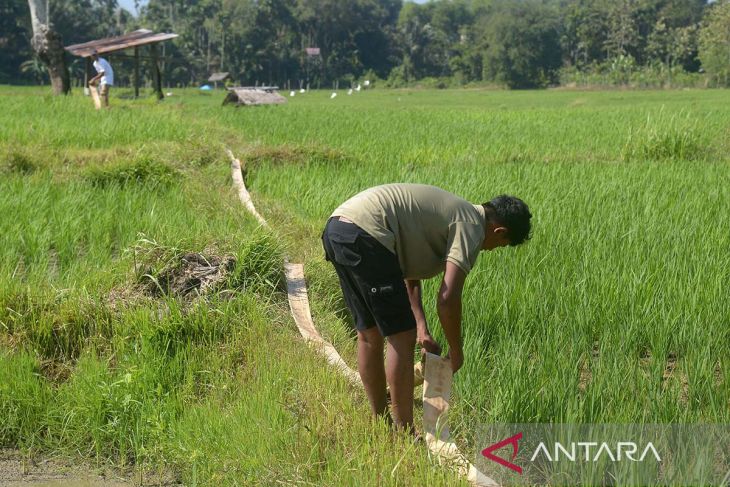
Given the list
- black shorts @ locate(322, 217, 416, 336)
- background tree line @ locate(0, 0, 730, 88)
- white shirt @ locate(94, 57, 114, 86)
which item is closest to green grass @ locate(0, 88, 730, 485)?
black shorts @ locate(322, 217, 416, 336)

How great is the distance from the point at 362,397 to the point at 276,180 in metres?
4.49

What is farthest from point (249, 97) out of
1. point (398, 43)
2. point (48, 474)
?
point (398, 43)

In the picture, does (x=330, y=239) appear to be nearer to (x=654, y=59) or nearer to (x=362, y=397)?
(x=362, y=397)

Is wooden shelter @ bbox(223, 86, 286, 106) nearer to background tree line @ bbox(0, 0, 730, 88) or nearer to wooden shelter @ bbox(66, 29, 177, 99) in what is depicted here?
wooden shelter @ bbox(66, 29, 177, 99)

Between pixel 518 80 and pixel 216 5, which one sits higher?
pixel 216 5

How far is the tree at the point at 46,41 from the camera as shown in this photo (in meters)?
16.2

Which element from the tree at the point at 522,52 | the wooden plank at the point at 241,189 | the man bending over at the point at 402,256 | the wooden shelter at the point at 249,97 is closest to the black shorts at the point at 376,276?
the man bending over at the point at 402,256

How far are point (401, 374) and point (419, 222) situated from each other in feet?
1.60

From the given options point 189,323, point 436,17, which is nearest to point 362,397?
point 189,323

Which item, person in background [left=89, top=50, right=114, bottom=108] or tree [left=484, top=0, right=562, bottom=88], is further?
tree [left=484, top=0, right=562, bottom=88]

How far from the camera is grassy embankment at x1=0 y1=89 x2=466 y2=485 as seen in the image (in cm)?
285

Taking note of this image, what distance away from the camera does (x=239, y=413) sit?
3115 millimetres

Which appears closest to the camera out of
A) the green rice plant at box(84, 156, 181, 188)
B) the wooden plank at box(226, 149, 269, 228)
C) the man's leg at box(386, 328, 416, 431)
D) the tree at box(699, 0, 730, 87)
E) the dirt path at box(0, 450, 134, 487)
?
the man's leg at box(386, 328, 416, 431)

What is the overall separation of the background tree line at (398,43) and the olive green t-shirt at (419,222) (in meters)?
36.0
